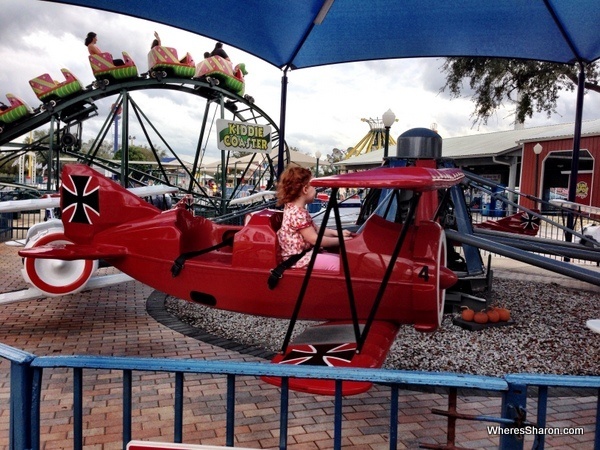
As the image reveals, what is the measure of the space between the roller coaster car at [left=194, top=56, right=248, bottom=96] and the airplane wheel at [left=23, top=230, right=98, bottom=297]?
8.47m

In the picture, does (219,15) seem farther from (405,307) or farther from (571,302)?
(571,302)

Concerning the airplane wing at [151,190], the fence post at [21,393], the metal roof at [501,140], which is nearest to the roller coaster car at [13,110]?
the airplane wing at [151,190]

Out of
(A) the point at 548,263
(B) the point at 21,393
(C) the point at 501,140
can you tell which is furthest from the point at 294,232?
(C) the point at 501,140

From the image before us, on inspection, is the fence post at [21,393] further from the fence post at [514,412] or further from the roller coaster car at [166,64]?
the roller coaster car at [166,64]

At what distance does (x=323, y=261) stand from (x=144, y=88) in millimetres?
10176

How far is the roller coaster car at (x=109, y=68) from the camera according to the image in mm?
11453

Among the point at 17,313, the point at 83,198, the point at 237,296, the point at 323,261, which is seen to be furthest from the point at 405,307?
the point at 17,313

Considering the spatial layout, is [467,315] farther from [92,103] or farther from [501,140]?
[501,140]

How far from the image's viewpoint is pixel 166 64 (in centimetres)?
1201

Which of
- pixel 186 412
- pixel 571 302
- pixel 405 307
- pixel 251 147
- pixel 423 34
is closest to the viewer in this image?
pixel 186 412

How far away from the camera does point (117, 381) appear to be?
12.0ft

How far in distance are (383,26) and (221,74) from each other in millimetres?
5990

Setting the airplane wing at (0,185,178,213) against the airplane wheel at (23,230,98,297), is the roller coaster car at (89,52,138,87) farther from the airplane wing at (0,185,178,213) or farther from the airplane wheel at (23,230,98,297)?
the airplane wheel at (23,230,98,297)

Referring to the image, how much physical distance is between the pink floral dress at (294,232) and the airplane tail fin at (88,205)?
1526mm
